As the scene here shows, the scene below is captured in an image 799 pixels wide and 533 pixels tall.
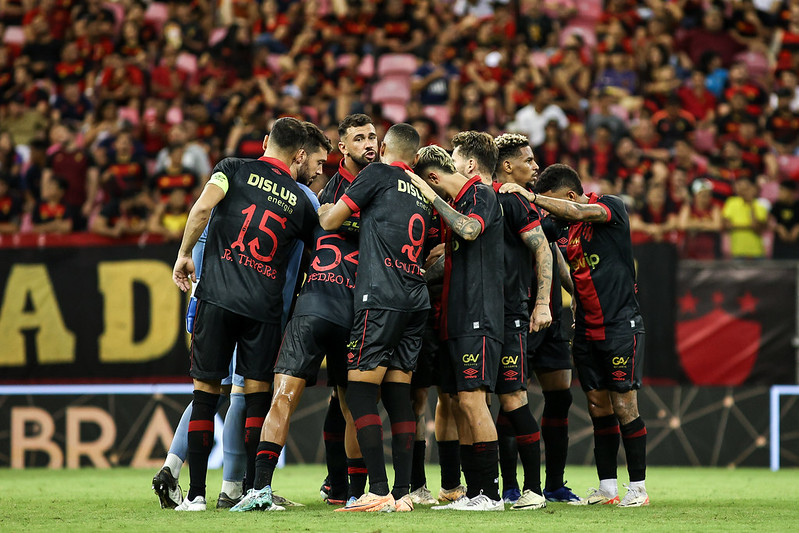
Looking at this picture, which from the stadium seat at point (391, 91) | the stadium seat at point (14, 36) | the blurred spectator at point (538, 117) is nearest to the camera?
the blurred spectator at point (538, 117)

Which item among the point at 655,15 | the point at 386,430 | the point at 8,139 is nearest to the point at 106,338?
the point at 386,430

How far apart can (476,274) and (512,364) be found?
27.5 inches

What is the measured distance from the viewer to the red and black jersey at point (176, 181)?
1420 cm

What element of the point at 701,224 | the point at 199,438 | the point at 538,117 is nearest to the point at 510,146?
the point at 199,438

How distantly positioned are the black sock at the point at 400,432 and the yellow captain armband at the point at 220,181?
171cm

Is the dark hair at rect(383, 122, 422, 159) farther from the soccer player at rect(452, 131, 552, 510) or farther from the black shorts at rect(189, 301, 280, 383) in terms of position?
the black shorts at rect(189, 301, 280, 383)

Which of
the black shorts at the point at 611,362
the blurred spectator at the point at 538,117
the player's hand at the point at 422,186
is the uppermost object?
the blurred spectator at the point at 538,117

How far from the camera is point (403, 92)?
54.9 feet

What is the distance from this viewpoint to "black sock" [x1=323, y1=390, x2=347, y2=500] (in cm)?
760

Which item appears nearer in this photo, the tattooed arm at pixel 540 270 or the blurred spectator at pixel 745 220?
the tattooed arm at pixel 540 270

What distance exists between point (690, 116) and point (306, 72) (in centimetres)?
607

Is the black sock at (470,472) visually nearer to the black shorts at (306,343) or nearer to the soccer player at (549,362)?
the soccer player at (549,362)

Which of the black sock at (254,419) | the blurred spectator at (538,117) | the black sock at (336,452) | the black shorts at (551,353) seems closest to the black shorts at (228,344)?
the black sock at (254,419)

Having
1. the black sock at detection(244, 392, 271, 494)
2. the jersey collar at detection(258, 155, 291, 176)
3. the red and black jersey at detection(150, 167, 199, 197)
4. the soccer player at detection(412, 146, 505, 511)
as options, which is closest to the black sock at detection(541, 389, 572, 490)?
the soccer player at detection(412, 146, 505, 511)
